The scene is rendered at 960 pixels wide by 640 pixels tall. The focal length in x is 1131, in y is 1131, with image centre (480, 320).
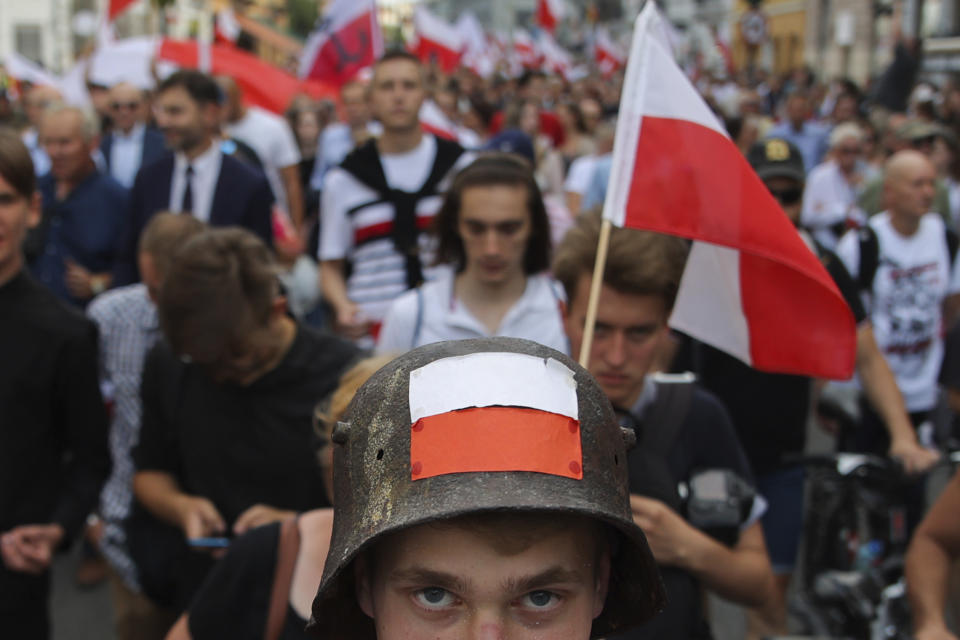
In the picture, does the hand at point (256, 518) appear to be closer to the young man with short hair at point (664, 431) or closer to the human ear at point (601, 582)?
the young man with short hair at point (664, 431)

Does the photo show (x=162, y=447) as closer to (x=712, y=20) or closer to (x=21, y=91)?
(x=21, y=91)

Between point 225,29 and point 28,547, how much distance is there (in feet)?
40.6

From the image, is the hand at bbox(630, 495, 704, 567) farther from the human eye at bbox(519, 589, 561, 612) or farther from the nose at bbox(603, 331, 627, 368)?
the human eye at bbox(519, 589, 561, 612)

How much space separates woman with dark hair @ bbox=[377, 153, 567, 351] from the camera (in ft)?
12.1

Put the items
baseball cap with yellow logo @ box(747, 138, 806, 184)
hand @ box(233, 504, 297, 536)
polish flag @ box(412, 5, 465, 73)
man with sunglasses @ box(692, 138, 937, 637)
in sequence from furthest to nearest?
polish flag @ box(412, 5, 465, 73), baseball cap with yellow logo @ box(747, 138, 806, 184), man with sunglasses @ box(692, 138, 937, 637), hand @ box(233, 504, 297, 536)

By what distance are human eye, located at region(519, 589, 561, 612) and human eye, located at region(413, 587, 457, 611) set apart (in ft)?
0.31

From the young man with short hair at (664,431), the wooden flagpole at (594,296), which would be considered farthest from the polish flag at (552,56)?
the wooden flagpole at (594,296)

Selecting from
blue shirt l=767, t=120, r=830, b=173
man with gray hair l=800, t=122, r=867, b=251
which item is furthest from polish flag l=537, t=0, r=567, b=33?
man with gray hair l=800, t=122, r=867, b=251

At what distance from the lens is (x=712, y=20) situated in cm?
6731

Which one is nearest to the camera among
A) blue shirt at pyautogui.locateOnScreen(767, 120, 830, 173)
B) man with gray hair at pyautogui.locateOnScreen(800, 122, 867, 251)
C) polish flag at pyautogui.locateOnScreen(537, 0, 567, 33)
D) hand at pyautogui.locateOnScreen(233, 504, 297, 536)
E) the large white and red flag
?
hand at pyautogui.locateOnScreen(233, 504, 297, 536)

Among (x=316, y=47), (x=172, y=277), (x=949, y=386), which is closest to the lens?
(x=172, y=277)

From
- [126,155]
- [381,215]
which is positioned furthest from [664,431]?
[126,155]

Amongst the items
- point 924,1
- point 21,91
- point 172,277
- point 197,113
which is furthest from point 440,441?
point 924,1

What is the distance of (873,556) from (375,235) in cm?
246
